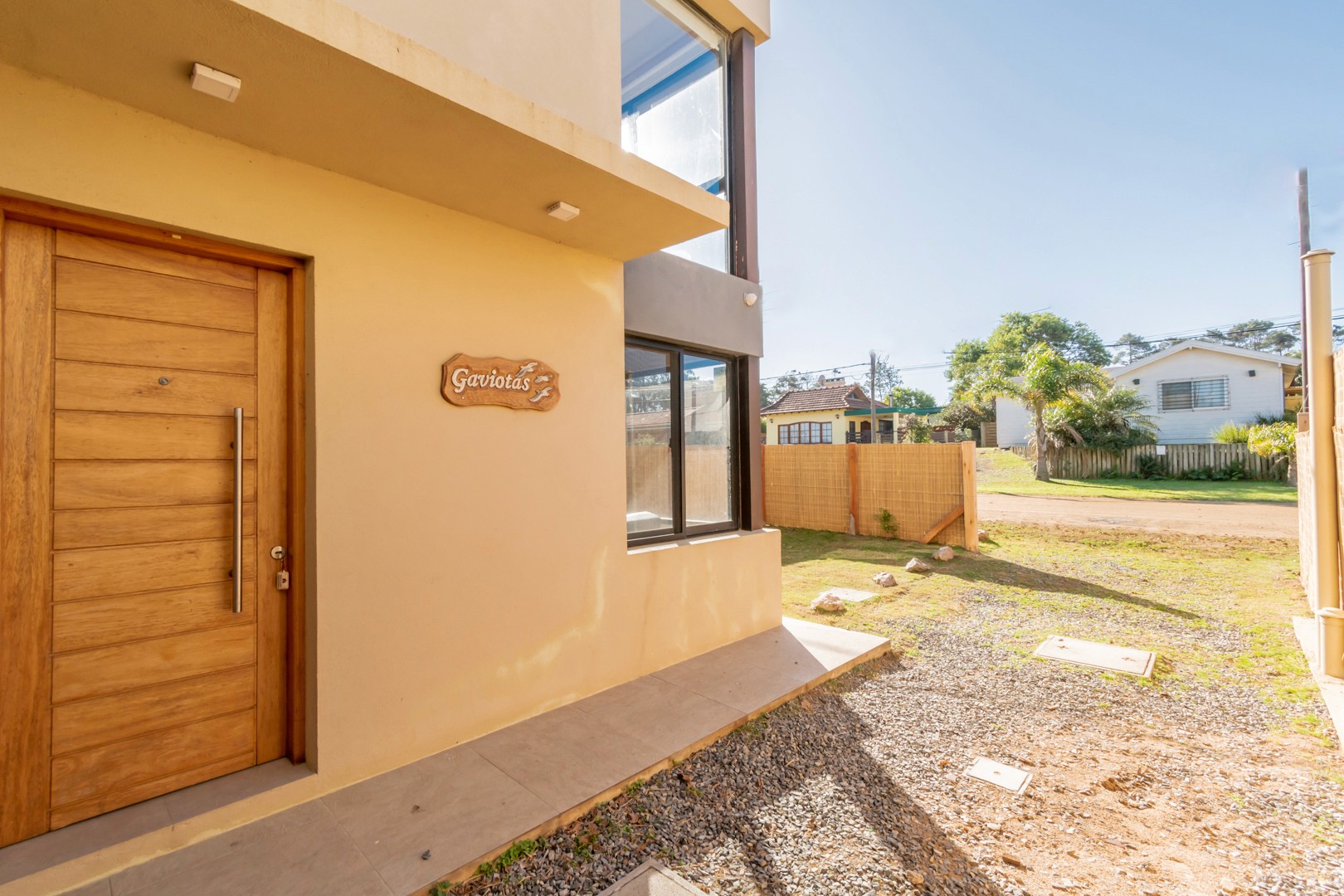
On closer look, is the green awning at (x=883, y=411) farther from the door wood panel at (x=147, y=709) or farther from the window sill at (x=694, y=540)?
the door wood panel at (x=147, y=709)

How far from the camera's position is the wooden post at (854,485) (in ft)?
32.7

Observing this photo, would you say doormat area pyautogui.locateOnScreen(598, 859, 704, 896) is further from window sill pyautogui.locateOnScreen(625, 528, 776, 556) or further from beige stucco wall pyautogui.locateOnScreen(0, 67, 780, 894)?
window sill pyautogui.locateOnScreen(625, 528, 776, 556)

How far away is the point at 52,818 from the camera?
204 centimetres

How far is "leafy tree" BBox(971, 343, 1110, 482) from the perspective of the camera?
60.6ft

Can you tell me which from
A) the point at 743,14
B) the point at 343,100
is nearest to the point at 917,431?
the point at 743,14

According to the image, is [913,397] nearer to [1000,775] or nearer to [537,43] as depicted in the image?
[1000,775]

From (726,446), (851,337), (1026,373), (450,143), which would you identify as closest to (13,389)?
(450,143)

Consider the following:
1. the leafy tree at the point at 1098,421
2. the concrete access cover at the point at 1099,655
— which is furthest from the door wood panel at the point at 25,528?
the leafy tree at the point at 1098,421

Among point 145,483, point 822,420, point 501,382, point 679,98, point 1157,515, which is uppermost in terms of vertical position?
point 679,98

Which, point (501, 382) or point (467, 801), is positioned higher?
point (501, 382)

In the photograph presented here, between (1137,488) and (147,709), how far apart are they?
799 inches

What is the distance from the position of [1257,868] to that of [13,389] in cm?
484

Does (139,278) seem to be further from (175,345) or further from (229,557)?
(229,557)

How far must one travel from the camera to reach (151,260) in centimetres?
226
